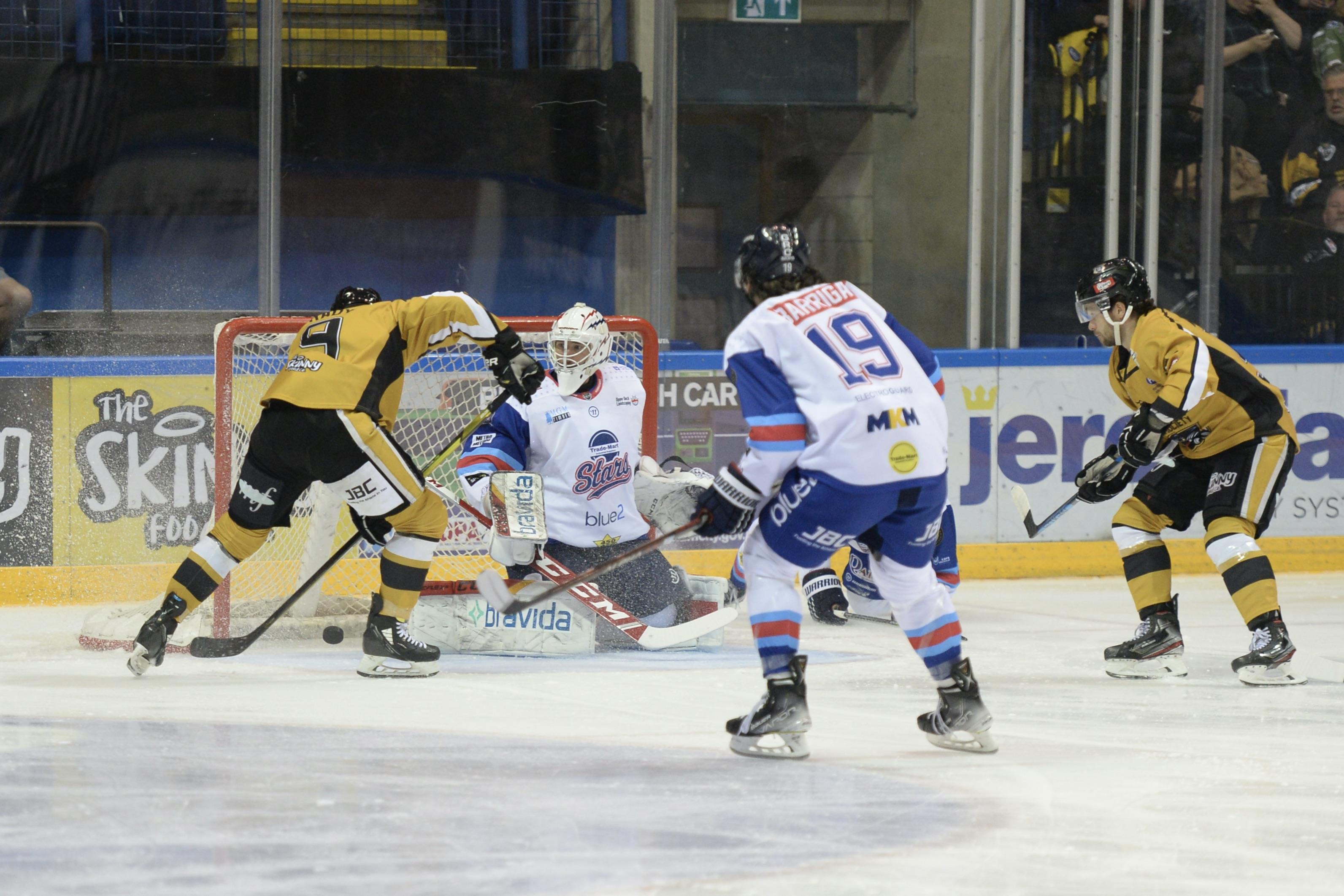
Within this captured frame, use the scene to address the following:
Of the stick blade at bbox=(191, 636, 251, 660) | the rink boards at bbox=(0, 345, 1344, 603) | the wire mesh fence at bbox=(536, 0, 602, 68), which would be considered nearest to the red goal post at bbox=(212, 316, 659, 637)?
the stick blade at bbox=(191, 636, 251, 660)

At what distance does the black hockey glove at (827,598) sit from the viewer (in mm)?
5227

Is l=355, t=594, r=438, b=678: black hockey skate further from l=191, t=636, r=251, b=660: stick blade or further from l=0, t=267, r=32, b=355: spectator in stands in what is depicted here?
l=0, t=267, r=32, b=355: spectator in stands

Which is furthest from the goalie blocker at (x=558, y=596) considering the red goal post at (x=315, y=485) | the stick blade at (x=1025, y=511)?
the stick blade at (x=1025, y=511)

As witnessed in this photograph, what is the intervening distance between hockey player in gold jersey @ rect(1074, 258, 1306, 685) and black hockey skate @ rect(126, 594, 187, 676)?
241cm

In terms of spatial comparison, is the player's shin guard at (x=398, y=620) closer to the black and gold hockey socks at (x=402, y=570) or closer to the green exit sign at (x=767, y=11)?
the black and gold hockey socks at (x=402, y=570)

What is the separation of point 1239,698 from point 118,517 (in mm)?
3620

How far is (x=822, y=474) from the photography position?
3002 mm

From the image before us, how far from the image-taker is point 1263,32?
7.18 meters

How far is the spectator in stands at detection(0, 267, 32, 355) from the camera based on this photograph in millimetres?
5859

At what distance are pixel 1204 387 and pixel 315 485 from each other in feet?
8.90

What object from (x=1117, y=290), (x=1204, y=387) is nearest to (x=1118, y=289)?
(x=1117, y=290)

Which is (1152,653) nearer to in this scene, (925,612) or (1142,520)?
(1142,520)

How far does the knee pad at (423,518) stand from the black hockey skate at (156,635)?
0.57 meters

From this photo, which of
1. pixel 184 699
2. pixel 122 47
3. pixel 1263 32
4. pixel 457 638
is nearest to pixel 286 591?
pixel 457 638
